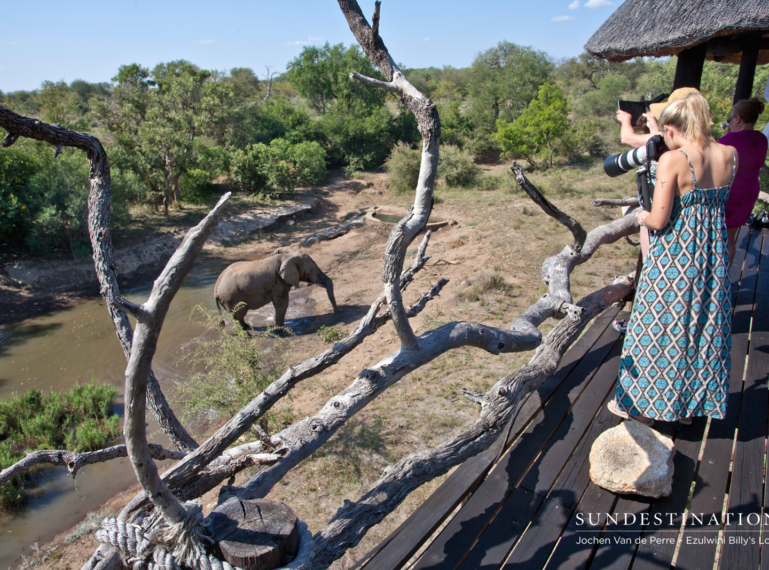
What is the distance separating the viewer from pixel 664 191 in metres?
Answer: 2.27

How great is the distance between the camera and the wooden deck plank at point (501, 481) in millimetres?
2027

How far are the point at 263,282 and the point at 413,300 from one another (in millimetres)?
2792

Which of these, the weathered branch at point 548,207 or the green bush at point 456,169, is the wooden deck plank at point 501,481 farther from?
the green bush at point 456,169

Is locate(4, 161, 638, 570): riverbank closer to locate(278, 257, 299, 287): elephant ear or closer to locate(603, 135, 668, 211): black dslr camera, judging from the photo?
locate(278, 257, 299, 287): elephant ear

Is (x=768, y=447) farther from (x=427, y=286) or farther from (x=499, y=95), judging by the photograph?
(x=499, y=95)

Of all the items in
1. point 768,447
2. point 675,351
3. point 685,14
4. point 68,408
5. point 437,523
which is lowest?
point 68,408

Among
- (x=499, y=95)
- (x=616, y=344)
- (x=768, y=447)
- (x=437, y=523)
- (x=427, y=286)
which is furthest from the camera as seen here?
(x=499, y=95)

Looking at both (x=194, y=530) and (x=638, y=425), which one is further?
(x=638, y=425)

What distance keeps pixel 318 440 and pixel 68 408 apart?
19.2 ft

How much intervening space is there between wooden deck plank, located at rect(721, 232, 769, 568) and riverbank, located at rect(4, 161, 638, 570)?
239 centimetres

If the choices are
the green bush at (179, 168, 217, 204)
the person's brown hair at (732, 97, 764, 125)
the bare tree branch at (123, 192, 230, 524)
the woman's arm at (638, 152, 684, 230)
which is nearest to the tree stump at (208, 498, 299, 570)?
the bare tree branch at (123, 192, 230, 524)

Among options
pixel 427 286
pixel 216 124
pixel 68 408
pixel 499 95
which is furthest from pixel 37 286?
pixel 499 95

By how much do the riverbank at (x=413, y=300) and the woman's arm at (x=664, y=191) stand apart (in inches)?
114

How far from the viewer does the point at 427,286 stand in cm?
941
